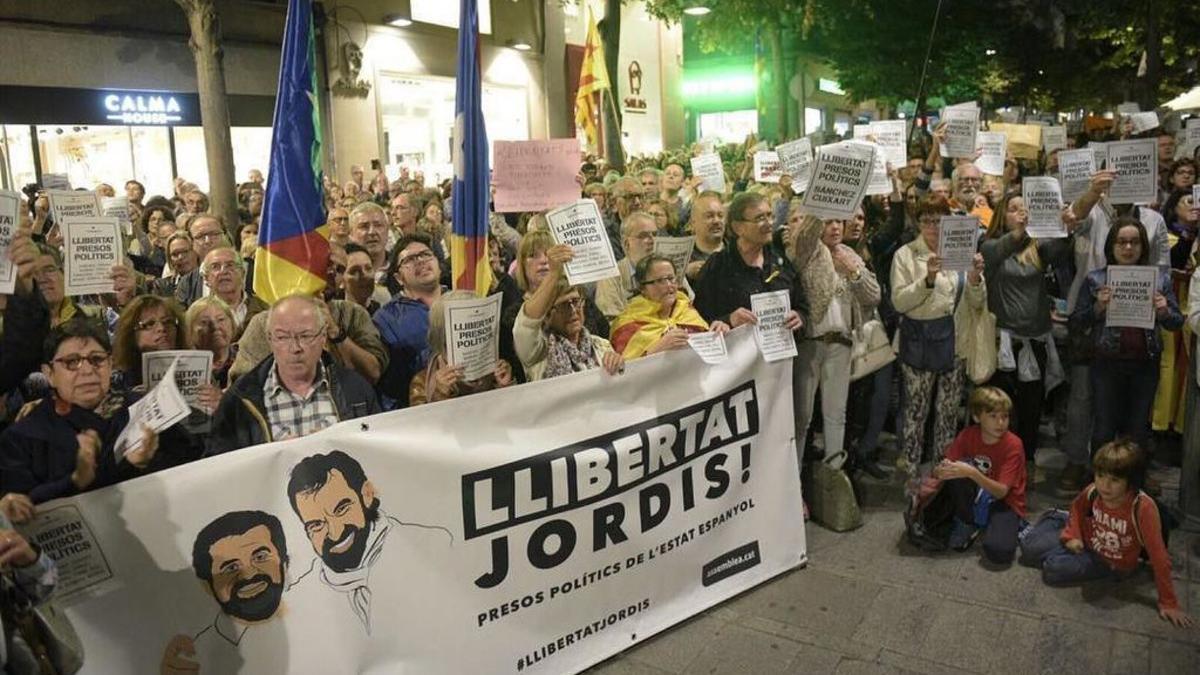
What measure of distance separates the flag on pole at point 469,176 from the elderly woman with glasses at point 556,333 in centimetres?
61

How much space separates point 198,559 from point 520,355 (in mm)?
1677

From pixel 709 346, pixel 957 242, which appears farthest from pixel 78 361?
pixel 957 242

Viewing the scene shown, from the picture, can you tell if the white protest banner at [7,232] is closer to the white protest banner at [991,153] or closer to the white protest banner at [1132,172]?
the white protest banner at [1132,172]

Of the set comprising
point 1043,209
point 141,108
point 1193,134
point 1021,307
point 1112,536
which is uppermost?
point 141,108

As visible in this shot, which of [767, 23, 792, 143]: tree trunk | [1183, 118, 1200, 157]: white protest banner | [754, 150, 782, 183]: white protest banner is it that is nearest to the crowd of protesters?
[1183, 118, 1200, 157]: white protest banner

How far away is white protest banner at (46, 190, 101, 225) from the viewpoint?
6211 millimetres

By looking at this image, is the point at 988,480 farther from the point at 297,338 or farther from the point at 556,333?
the point at 297,338

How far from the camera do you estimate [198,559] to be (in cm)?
313

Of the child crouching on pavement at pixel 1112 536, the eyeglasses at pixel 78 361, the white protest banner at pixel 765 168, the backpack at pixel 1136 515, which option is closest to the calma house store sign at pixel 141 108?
the white protest banner at pixel 765 168

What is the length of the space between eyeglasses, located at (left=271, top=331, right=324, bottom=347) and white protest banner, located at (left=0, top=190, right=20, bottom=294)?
1.06 m

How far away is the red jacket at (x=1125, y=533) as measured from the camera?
180 inches

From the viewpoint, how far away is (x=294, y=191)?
4.68 m

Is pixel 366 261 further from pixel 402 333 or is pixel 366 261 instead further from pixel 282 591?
pixel 282 591

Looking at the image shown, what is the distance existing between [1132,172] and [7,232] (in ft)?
21.4
